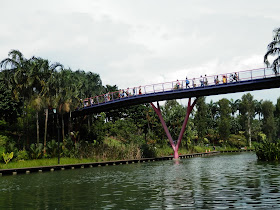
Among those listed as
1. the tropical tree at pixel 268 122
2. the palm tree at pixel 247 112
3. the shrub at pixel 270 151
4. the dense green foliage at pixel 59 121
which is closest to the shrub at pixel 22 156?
the dense green foliage at pixel 59 121

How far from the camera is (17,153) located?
132ft

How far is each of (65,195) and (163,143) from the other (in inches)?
1848

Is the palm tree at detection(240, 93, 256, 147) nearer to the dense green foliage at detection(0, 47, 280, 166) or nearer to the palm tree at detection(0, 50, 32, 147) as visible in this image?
the dense green foliage at detection(0, 47, 280, 166)

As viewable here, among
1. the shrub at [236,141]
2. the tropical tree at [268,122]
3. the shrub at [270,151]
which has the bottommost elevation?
the shrub at [270,151]

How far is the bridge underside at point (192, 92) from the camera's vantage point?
44156 millimetres

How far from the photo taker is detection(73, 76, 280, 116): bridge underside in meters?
44.2

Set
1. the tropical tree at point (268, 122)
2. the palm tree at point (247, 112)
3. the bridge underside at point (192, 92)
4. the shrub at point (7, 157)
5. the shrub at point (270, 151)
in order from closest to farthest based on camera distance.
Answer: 1. the shrub at point (270, 151)
2. the shrub at point (7, 157)
3. the bridge underside at point (192, 92)
4. the palm tree at point (247, 112)
5. the tropical tree at point (268, 122)

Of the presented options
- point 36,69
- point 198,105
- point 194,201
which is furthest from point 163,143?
point 194,201

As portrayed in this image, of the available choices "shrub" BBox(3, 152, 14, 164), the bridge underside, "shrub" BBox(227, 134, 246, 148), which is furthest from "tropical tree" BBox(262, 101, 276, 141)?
"shrub" BBox(3, 152, 14, 164)

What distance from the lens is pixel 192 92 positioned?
49.5 m

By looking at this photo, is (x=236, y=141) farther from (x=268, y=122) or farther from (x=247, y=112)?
(x=268, y=122)

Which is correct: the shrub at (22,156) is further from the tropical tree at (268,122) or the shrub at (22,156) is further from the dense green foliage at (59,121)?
the tropical tree at (268,122)

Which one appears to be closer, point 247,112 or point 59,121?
point 59,121

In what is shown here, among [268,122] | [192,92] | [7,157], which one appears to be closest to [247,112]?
[268,122]
